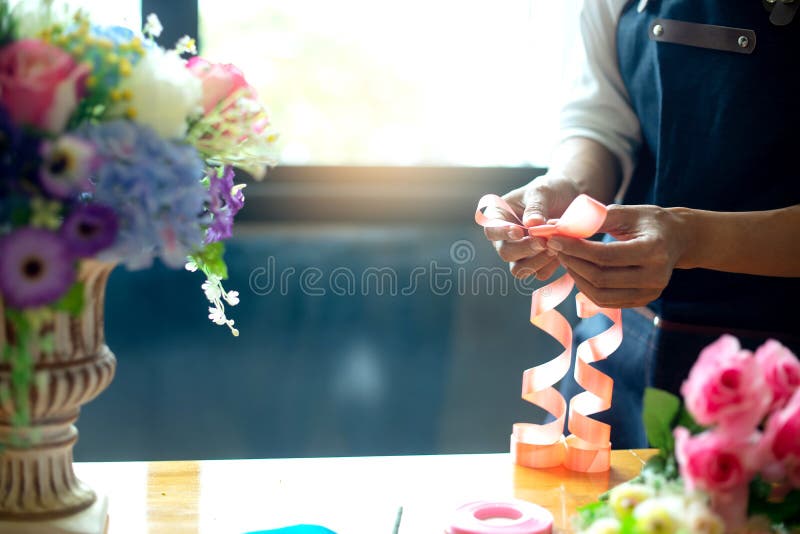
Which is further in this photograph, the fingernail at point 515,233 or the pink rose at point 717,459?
the fingernail at point 515,233

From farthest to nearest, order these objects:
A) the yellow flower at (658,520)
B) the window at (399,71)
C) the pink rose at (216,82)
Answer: the window at (399,71) → the pink rose at (216,82) → the yellow flower at (658,520)

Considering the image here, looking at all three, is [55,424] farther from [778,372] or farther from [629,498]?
[778,372]

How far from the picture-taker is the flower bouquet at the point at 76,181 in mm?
802

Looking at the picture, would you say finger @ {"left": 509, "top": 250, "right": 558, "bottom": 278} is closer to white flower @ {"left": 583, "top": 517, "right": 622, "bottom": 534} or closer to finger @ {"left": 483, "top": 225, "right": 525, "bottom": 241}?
finger @ {"left": 483, "top": 225, "right": 525, "bottom": 241}

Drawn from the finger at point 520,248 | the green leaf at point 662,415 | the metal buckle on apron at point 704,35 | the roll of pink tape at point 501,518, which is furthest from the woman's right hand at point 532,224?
the green leaf at point 662,415

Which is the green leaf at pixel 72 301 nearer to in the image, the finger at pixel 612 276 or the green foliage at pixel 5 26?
the green foliage at pixel 5 26

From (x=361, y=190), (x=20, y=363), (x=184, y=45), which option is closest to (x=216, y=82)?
(x=184, y=45)

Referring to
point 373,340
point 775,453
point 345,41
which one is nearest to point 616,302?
point 775,453

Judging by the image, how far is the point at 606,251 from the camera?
1284 millimetres

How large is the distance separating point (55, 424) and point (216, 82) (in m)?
0.40

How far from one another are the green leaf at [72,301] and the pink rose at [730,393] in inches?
21.6

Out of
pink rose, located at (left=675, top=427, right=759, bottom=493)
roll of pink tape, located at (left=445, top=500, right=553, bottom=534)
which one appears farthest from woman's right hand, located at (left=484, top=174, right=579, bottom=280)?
pink rose, located at (left=675, top=427, right=759, bottom=493)

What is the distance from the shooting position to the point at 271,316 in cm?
214

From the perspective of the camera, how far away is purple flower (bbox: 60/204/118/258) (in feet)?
2.64
